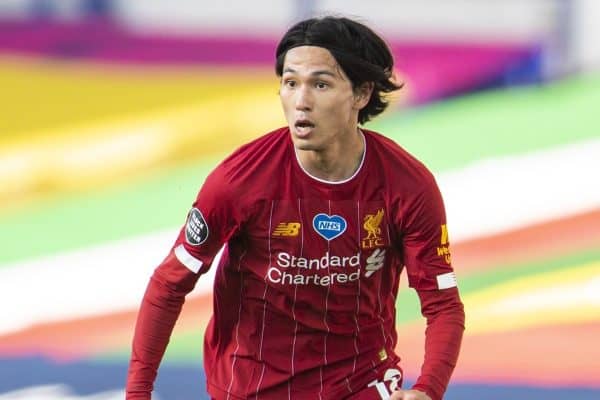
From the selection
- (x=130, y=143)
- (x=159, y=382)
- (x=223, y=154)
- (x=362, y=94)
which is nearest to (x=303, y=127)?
(x=362, y=94)

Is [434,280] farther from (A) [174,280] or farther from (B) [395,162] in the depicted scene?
(A) [174,280]

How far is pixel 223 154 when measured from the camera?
1041cm

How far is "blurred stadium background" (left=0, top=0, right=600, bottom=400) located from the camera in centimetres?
708

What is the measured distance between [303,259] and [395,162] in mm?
370

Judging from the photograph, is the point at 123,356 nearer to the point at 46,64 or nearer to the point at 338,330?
the point at 338,330

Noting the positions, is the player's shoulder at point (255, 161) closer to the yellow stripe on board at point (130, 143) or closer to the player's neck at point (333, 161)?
the player's neck at point (333, 161)

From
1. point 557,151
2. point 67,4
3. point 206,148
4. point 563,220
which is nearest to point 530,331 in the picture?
point 563,220

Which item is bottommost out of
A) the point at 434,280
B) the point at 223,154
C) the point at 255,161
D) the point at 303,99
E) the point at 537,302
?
→ the point at 434,280

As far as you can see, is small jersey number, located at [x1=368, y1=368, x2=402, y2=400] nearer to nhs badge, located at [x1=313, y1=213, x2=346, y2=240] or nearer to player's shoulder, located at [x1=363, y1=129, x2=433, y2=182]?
nhs badge, located at [x1=313, y1=213, x2=346, y2=240]

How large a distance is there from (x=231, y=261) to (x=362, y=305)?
1.26 ft

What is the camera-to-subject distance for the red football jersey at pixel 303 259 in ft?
13.2

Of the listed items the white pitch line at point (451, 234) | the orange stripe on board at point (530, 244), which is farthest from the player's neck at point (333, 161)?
the orange stripe on board at point (530, 244)

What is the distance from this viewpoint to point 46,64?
518 inches

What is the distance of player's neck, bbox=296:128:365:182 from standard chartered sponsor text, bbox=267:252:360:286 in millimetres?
217
